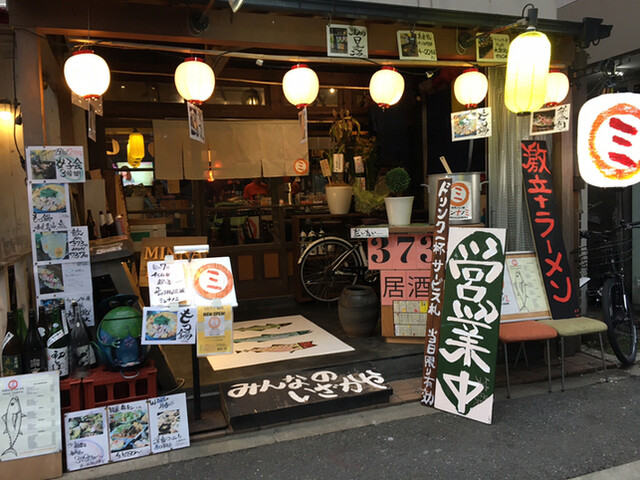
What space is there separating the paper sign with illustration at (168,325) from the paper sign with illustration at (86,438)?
751 mm

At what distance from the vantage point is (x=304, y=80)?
Answer: 5.68 m

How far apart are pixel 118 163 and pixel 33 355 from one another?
4.66 metres

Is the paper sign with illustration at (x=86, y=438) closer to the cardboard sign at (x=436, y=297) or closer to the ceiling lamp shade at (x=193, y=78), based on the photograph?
the cardboard sign at (x=436, y=297)

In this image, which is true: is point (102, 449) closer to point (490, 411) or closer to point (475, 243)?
point (490, 411)

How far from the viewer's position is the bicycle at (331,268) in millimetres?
8836

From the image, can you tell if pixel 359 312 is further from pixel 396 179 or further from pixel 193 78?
pixel 193 78

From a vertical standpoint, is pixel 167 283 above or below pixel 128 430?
above

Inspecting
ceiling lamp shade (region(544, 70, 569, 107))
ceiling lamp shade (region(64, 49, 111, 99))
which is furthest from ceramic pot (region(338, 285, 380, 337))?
ceiling lamp shade (region(64, 49, 111, 99))

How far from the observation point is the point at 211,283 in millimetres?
4492

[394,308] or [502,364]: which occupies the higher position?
[394,308]

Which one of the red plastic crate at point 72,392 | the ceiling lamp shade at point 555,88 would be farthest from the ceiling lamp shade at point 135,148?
the ceiling lamp shade at point 555,88

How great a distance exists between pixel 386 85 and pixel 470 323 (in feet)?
10.3

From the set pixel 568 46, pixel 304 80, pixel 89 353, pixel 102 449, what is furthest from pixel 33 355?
pixel 568 46

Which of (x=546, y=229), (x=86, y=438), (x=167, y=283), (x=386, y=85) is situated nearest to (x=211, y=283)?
(x=167, y=283)
